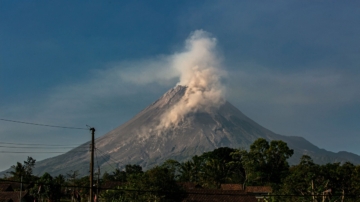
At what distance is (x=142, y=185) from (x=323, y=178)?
59.9ft

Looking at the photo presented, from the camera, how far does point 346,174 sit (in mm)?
55281

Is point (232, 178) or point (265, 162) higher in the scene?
point (265, 162)

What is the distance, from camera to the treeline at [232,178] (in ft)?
144

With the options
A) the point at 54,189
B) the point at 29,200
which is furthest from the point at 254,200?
the point at 29,200

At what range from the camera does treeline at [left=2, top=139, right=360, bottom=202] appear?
44000mm

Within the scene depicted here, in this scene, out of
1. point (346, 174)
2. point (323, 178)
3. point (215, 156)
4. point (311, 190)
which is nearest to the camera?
point (311, 190)

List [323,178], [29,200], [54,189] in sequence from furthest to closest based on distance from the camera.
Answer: [29,200], [54,189], [323,178]

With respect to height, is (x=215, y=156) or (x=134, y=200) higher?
(x=215, y=156)

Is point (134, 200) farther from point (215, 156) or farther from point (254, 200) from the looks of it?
point (215, 156)

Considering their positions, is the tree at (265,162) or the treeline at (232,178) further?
the tree at (265,162)

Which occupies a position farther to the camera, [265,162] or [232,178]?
[232,178]

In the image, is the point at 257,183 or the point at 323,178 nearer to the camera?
the point at 323,178

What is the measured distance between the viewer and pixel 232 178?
97.0m

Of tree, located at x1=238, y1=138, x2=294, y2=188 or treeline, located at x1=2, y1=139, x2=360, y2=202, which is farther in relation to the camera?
tree, located at x1=238, y1=138, x2=294, y2=188
